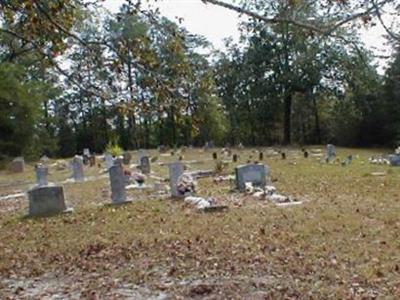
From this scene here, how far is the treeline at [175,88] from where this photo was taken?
5.93 metres

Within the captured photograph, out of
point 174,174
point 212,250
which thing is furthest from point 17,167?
point 212,250

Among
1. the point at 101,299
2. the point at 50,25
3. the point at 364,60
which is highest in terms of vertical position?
the point at 50,25

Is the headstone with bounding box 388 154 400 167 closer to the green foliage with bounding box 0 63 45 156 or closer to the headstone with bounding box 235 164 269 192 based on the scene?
the headstone with bounding box 235 164 269 192

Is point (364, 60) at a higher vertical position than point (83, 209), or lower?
higher

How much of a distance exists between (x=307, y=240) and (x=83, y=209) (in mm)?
6509

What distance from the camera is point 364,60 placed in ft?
18.2

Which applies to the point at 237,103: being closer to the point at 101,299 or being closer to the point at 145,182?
the point at 145,182

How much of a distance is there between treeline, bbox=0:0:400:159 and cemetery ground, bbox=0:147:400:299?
170 centimetres

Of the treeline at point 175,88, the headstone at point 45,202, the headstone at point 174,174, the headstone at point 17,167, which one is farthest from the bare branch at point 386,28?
the headstone at point 17,167

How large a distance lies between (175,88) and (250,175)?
10.0m

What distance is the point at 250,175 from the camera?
621 inches

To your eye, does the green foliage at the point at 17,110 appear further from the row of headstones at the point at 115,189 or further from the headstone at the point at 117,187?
the headstone at the point at 117,187

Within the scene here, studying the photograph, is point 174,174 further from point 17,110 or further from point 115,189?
point 17,110

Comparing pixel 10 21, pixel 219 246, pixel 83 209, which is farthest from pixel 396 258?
pixel 83 209
